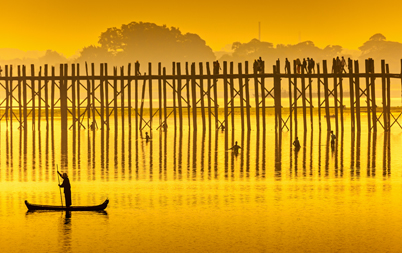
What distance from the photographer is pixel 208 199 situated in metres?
14.9

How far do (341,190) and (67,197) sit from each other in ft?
19.6

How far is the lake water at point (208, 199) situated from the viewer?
11.1 meters

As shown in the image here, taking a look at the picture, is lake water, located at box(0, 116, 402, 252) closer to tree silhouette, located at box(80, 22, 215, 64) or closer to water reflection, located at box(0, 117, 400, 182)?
water reflection, located at box(0, 117, 400, 182)

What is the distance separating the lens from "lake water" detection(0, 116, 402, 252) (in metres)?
11.1

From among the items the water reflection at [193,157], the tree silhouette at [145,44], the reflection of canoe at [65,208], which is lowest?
the reflection of canoe at [65,208]

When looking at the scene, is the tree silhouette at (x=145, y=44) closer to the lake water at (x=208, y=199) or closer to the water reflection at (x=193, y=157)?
the water reflection at (x=193, y=157)

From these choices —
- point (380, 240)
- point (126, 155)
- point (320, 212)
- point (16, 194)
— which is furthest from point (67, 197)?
point (126, 155)

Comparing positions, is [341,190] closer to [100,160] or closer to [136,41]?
[100,160]

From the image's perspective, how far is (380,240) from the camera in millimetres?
11109

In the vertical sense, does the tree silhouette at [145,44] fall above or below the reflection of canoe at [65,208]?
above

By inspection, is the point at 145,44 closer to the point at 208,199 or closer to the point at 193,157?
the point at 193,157

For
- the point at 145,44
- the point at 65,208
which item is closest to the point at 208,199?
the point at 65,208

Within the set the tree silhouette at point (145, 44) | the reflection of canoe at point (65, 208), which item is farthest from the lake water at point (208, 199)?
the tree silhouette at point (145, 44)

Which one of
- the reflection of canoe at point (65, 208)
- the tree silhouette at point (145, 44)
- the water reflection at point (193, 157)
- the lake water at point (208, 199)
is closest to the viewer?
the lake water at point (208, 199)
